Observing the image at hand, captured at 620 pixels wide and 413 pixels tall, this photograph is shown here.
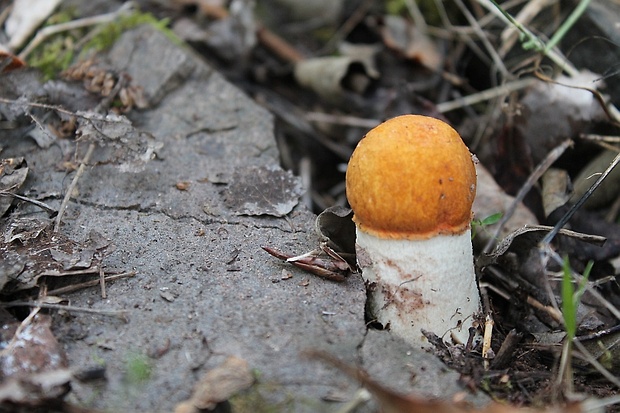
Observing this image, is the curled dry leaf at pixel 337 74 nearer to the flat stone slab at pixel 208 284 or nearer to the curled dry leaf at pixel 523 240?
the flat stone slab at pixel 208 284

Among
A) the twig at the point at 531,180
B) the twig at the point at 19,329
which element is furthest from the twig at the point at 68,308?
the twig at the point at 531,180

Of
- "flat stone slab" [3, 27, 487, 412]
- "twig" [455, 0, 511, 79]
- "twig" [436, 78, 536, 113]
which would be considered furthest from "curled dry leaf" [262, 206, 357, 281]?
"twig" [436, 78, 536, 113]

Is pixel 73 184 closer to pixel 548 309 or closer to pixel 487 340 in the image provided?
pixel 487 340

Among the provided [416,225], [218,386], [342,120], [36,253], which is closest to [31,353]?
[36,253]

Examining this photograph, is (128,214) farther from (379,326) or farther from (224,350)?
(379,326)

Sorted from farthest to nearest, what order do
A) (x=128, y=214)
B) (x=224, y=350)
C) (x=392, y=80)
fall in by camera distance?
1. (x=392, y=80)
2. (x=128, y=214)
3. (x=224, y=350)

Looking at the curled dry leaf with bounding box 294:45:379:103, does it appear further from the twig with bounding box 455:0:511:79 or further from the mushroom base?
the mushroom base

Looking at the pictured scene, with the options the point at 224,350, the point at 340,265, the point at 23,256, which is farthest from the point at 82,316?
the point at 340,265
